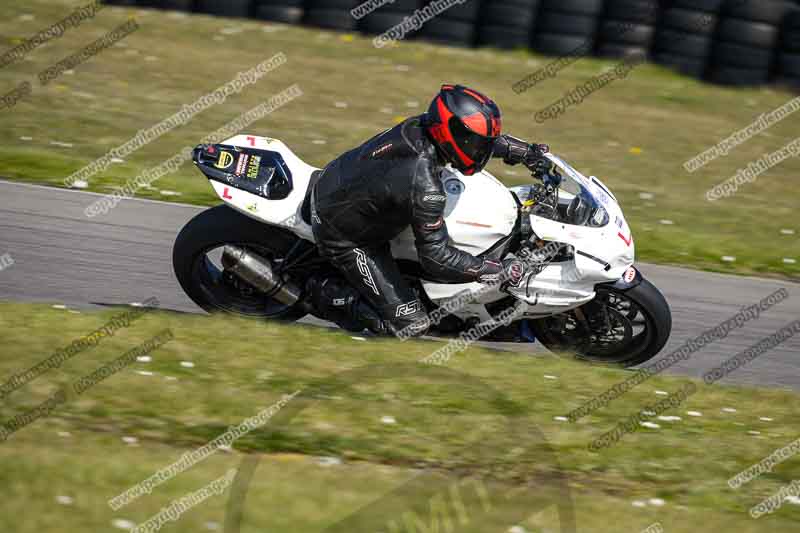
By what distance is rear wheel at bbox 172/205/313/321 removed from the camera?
20.7 feet

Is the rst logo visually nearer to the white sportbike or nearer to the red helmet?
the white sportbike

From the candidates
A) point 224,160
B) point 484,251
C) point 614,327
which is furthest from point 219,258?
point 614,327

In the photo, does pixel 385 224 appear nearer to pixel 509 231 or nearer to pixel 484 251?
pixel 484 251

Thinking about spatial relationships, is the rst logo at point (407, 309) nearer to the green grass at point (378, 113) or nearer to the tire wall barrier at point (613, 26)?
the green grass at point (378, 113)

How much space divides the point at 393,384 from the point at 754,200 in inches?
241

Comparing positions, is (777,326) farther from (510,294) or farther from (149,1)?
(149,1)

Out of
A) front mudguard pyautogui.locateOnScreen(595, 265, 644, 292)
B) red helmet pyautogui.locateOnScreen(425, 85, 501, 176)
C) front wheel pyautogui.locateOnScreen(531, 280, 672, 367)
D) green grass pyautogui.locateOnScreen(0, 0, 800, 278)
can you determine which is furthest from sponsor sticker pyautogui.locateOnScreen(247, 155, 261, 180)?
green grass pyautogui.locateOnScreen(0, 0, 800, 278)

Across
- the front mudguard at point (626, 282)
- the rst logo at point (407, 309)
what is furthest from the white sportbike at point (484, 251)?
the rst logo at point (407, 309)

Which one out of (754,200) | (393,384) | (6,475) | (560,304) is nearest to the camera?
(6,475)

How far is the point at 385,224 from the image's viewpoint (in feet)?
19.6

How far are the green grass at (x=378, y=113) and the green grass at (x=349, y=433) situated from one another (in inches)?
120

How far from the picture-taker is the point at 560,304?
20.3 ft

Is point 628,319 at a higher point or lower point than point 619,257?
lower

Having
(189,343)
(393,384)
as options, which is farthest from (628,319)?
(189,343)
